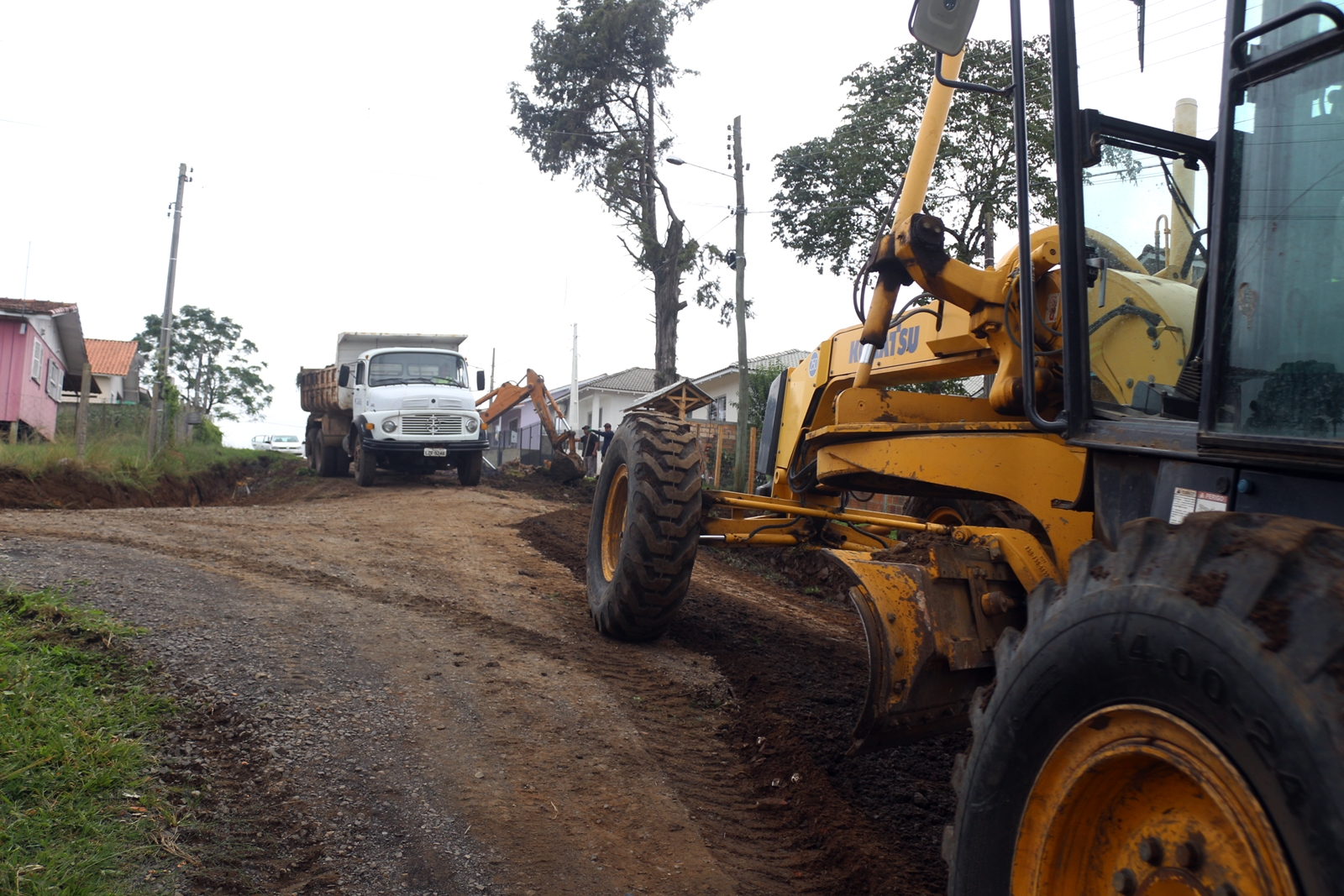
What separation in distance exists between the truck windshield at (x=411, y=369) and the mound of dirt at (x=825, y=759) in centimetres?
A: 1167

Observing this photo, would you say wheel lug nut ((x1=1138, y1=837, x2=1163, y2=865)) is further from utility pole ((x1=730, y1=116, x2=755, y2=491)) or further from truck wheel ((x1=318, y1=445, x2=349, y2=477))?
truck wheel ((x1=318, y1=445, x2=349, y2=477))

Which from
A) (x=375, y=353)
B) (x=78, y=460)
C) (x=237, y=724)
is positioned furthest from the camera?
(x=375, y=353)

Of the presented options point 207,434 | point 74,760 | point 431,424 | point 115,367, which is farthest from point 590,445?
point 115,367

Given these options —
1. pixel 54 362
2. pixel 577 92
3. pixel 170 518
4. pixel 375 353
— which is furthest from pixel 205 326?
pixel 170 518

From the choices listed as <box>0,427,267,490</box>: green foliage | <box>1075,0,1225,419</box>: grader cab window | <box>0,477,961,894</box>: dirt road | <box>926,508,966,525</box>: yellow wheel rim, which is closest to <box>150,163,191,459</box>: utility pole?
<box>0,427,267,490</box>: green foliage

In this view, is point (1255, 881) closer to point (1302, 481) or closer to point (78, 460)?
point (1302, 481)

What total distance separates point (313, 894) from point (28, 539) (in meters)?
6.21

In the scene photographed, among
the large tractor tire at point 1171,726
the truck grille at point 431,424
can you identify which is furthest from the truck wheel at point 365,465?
the large tractor tire at point 1171,726

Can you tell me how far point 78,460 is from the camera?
14.9 m

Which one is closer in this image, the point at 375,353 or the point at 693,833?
the point at 693,833

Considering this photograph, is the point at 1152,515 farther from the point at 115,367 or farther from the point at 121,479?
the point at 115,367

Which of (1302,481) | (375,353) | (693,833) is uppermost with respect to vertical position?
(375,353)

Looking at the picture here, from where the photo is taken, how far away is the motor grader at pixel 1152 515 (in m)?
1.51

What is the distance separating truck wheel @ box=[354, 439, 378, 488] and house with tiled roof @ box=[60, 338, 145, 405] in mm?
35060
